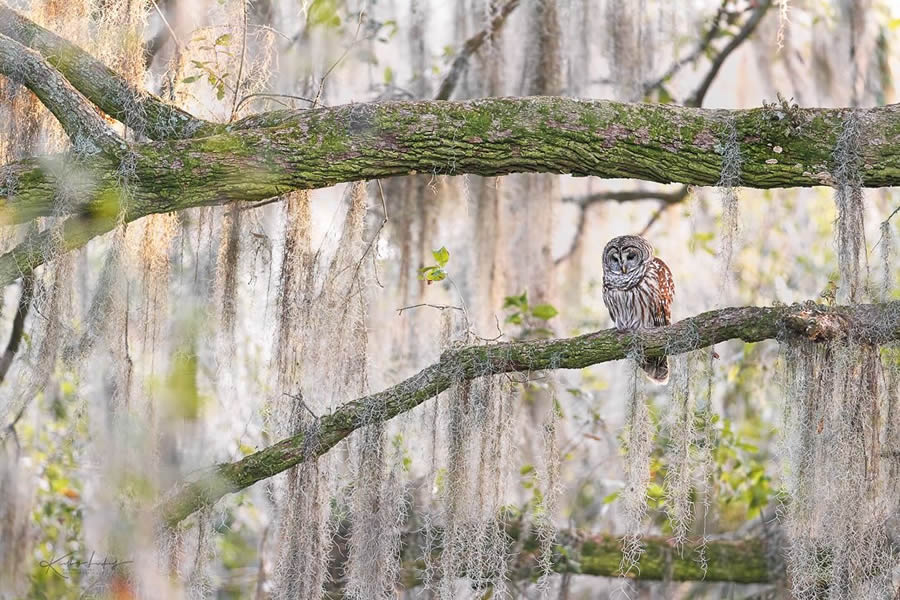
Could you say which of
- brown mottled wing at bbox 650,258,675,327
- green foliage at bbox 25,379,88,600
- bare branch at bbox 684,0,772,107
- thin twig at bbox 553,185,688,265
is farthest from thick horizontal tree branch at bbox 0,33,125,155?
bare branch at bbox 684,0,772,107

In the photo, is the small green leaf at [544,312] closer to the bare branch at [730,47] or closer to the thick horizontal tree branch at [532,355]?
the thick horizontal tree branch at [532,355]

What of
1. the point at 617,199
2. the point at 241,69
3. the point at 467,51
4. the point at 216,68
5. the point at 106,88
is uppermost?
the point at 467,51

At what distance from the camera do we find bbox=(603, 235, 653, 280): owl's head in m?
5.55

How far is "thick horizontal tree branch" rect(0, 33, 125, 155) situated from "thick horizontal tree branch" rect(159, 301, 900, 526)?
3.93ft

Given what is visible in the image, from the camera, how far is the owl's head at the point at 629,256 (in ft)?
18.2

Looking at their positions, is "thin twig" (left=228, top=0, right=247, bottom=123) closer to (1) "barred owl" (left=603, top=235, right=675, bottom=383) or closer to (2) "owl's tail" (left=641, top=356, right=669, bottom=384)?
(1) "barred owl" (left=603, top=235, right=675, bottom=383)

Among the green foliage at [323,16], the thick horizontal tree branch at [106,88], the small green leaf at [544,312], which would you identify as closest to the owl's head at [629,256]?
the small green leaf at [544,312]

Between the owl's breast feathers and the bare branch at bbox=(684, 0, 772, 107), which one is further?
the bare branch at bbox=(684, 0, 772, 107)

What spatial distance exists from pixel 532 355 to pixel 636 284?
152cm

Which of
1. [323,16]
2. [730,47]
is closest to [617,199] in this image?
[730,47]

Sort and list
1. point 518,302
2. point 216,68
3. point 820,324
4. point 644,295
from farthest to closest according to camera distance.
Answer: point 518,302, point 644,295, point 216,68, point 820,324

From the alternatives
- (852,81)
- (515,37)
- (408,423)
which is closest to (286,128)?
(408,423)

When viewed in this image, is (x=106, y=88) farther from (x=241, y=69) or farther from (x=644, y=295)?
(x=644, y=295)

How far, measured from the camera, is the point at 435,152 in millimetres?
3996
